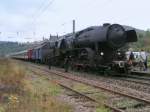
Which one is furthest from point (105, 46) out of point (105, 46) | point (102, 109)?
point (102, 109)

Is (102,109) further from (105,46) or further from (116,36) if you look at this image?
(105,46)

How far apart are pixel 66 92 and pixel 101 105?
15.2ft

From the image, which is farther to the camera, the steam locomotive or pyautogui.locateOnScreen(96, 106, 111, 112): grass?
the steam locomotive

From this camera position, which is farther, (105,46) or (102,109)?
(105,46)

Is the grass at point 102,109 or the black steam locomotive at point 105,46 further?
the black steam locomotive at point 105,46

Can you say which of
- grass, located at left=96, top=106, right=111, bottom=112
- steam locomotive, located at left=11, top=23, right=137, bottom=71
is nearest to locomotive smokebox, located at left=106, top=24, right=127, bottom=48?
steam locomotive, located at left=11, top=23, right=137, bottom=71

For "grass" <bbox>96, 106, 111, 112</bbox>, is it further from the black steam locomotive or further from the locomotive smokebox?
the locomotive smokebox

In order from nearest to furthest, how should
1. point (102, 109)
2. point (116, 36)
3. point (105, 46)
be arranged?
point (102, 109)
point (116, 36)
point (105, 46)

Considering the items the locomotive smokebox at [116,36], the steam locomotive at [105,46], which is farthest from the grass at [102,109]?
the locomotive smokebox at [116,36]

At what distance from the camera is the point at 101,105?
1127 centimetres

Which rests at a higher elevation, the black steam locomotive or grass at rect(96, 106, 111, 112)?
the black steam locomotive

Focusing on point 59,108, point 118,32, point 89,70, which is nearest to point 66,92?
point 59,108

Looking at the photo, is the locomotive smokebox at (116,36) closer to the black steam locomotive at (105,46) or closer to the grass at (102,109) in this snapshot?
the black steam locomotive at (105,46)

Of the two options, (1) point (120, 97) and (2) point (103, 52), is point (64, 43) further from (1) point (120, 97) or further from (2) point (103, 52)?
(1) point (120, 97)
